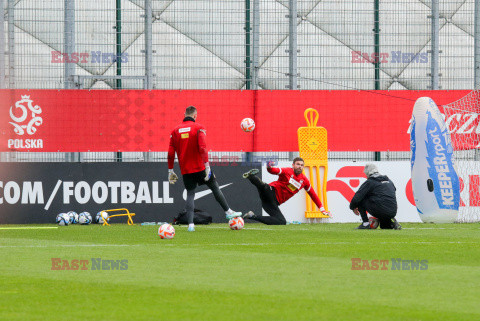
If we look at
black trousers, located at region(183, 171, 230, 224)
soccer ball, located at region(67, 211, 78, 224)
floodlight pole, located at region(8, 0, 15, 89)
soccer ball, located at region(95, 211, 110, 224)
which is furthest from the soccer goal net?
floodlight pole, located at region(8, 0, 15, 89)

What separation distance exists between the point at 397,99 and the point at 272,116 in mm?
2584

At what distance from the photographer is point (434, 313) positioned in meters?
5.00

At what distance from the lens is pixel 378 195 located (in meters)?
14.9

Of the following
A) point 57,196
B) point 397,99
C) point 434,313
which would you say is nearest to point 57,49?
point 57,196

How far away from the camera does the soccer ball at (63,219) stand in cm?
1694

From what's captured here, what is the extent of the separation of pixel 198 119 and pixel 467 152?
540 cm

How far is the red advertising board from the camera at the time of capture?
18078 mm

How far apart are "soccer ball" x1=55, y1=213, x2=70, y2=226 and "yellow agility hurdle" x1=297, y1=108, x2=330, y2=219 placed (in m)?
4.67

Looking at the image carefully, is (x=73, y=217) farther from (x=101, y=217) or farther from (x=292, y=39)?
(x=292, y=39)

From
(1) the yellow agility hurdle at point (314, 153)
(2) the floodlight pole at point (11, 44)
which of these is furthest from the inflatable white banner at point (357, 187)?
(2) the floodlight pole at point (11, 44)

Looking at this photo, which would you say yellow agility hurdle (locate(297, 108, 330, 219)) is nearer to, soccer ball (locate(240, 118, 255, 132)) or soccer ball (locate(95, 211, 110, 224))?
soccer ball (locate(240, 118, 255, 132))

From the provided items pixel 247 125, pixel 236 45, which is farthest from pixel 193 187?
pixel 236 45

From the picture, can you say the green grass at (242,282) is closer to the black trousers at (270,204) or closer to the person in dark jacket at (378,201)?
the person in dark jacket at (378,201)

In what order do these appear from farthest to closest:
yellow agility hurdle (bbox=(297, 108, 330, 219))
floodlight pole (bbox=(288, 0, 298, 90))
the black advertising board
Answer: floodlight pole (bbox=(288, 0, 298, 90)) < yellow agility hurdle (bbox=(297, 108, 330, 219)) < the black advertising board
